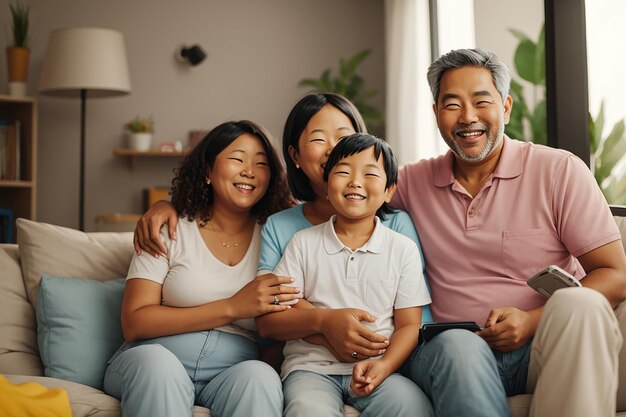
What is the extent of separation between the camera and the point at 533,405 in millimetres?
1569

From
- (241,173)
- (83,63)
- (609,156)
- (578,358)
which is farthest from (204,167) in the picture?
(83,63)

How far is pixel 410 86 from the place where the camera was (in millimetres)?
4645

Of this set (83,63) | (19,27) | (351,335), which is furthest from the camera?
(19,27)

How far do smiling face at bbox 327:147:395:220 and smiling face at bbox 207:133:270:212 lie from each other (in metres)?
0.26

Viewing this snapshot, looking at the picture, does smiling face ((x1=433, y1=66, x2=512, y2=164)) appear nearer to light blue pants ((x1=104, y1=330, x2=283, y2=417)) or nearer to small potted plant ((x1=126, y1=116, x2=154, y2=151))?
light blue pants ((x1=104, y1=330, x2=283, y2=417))

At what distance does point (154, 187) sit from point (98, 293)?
3341 millimetres

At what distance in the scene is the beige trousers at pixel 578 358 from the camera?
4.83 feet

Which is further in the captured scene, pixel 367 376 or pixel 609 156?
pixel 609 156

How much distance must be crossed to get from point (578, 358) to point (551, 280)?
27 cm

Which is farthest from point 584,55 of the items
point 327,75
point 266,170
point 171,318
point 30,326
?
point 327,75

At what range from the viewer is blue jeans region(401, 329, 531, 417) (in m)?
1.57

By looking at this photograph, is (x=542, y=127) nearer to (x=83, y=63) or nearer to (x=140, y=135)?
(x=140, y=135)

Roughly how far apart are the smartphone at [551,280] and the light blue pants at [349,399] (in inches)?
14.4

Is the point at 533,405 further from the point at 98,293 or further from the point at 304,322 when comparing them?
the point at 98,293
